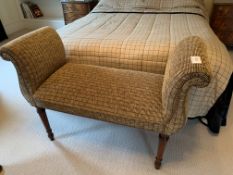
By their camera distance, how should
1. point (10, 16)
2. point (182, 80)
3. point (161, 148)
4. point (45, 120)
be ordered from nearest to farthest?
point (182, 80) → point (161, 148) → point (45, 120) → point (10, 16)

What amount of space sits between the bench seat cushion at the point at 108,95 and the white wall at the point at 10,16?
3190mm

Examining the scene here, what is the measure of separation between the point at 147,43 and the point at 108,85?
1.66ft

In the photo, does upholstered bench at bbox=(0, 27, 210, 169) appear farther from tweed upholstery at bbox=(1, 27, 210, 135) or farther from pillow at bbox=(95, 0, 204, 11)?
pillow at bbox=(95, 0, 204, 11)

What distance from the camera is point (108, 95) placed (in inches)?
47.2

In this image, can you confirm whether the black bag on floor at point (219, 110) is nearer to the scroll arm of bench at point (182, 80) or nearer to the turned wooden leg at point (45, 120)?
the scroll arm of bench at point (182, 80)

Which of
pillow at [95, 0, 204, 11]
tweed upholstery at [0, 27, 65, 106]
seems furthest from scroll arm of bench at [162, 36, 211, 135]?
pillow at [95, 0, 204, 11]

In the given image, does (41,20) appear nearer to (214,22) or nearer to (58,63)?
(58,63)

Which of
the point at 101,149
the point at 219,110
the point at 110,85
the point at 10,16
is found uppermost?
the point at 110,85

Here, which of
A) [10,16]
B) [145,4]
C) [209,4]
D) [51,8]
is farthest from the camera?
[51,8]

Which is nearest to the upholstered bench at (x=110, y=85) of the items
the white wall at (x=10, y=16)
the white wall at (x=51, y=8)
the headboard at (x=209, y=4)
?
the headboard at (x=209, y=4)

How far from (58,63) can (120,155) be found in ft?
2.80

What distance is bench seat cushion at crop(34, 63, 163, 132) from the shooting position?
3.62ft

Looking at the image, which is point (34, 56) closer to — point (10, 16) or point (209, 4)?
point (209, 4)

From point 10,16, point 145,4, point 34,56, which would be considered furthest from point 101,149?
point 10,16
